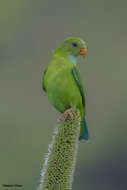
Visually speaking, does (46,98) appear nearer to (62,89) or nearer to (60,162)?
(62,89)

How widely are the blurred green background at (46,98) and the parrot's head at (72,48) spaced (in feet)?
38.4

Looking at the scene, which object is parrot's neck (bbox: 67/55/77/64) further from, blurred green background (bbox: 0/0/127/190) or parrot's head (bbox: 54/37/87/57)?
blurred green background (bbox: 0/0/127/190)

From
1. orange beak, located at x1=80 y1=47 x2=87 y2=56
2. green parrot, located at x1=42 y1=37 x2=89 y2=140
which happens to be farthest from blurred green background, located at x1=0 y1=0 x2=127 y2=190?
green parrot, located at x1=42 y1=37 x2=89 y2=140

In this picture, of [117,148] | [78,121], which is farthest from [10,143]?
[78,121]

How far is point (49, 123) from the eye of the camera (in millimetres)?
23922

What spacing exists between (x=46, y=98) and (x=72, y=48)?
1779 cm

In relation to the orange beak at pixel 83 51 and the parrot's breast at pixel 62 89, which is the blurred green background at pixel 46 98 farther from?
the parrot's breast at pixel 62 89

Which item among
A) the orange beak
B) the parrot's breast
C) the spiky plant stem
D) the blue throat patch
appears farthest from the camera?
the orange beak

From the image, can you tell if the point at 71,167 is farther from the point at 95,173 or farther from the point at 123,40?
the point at 123,40

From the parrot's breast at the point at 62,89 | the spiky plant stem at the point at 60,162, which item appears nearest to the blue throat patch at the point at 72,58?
the parrot's breast at the point at 62,89

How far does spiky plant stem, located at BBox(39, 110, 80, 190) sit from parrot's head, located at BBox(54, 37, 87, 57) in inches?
118

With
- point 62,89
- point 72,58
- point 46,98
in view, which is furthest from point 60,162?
point 46,98

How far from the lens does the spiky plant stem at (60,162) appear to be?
11.8 feet

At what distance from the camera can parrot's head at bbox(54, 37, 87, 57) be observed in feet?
21.9
